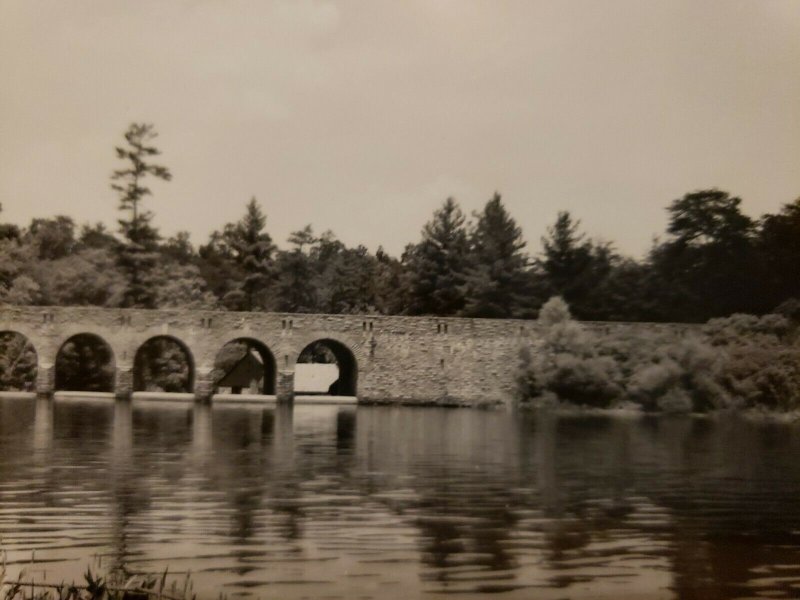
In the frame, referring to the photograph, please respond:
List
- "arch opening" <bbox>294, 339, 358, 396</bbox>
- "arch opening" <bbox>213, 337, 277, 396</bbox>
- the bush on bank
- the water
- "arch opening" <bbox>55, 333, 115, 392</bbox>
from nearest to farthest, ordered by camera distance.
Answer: the water
the bush on bank
"arch opening" <bbox>294, 339, 358, 396</bbox>
"arch opening" <bbox>213, 337, 277, 396</bbox>
"arch opening" <bbox>55, 333, 115, 392</bbox>

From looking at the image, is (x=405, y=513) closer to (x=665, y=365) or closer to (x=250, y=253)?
(x=665, y=365)

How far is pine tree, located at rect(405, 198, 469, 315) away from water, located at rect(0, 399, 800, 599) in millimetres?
19730

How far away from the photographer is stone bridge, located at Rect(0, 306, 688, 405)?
28828 millimetres

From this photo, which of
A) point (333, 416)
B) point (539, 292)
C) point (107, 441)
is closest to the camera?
point (107, 441)

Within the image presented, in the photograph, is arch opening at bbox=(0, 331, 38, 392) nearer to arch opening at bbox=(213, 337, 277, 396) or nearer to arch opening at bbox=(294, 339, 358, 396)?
arch opening at bbox=(213, 337, 277, 396)

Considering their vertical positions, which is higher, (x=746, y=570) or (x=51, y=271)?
(x=51, y=271)

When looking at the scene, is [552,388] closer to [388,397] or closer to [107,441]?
[388,397]

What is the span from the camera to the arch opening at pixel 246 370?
31595 millimetres

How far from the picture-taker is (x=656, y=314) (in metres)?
29.5

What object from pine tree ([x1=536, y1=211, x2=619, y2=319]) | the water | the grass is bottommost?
the water

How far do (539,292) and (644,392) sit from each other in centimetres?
599

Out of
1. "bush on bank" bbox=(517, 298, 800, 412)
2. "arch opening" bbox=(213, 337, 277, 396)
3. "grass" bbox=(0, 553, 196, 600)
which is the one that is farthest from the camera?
"arch opening" bbox=(213, 337, 277, 396)

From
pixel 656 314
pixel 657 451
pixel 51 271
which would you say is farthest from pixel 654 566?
pixel 51 271

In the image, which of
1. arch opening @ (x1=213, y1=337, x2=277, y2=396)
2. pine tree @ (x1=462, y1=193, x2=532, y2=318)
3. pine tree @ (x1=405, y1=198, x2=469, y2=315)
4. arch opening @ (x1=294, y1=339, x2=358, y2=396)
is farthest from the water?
pine tree @ (x1=405, y1=198, x2=469, y2=315)
